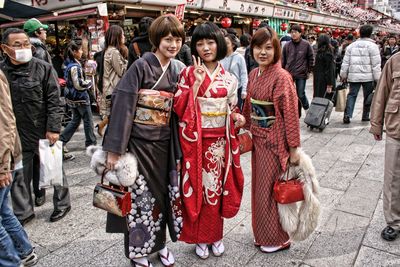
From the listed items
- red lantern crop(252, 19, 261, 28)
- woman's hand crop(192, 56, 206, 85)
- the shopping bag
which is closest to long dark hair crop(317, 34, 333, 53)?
the shopping bag

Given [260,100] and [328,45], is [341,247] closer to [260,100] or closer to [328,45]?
[260,100]

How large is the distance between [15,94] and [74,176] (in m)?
1.82

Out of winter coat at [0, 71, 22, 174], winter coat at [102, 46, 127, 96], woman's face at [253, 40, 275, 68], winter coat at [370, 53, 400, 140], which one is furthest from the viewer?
winter coat at [102, 46, 127, 96]

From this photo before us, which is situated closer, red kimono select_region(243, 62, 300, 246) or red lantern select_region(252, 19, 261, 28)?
red kimono select_region(243, 62, 300, 246)

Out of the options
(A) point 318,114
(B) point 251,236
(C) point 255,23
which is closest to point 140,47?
(B) point 251,236

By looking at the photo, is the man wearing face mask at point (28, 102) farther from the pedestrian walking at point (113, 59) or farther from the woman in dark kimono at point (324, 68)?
the woman in dark kimono at point (324, 68)

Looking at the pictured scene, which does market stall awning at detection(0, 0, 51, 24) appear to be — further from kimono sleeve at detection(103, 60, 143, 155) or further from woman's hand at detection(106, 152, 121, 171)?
woman's hand at detection(106, 152, 121, 171)

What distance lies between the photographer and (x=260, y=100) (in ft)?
8.53

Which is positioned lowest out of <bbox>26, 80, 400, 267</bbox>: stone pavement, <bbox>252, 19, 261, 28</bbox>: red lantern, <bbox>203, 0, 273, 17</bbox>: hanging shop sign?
<bbox>26, 80, 400, 267</bbox>: stone pavement

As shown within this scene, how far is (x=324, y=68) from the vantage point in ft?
23.1

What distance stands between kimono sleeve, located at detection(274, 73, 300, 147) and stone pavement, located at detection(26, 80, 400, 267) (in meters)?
0.98

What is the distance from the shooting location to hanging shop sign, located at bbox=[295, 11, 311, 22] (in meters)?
20.6

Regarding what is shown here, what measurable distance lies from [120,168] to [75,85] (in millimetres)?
3130

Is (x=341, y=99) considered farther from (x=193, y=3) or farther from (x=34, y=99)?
(x=193, y=3)
